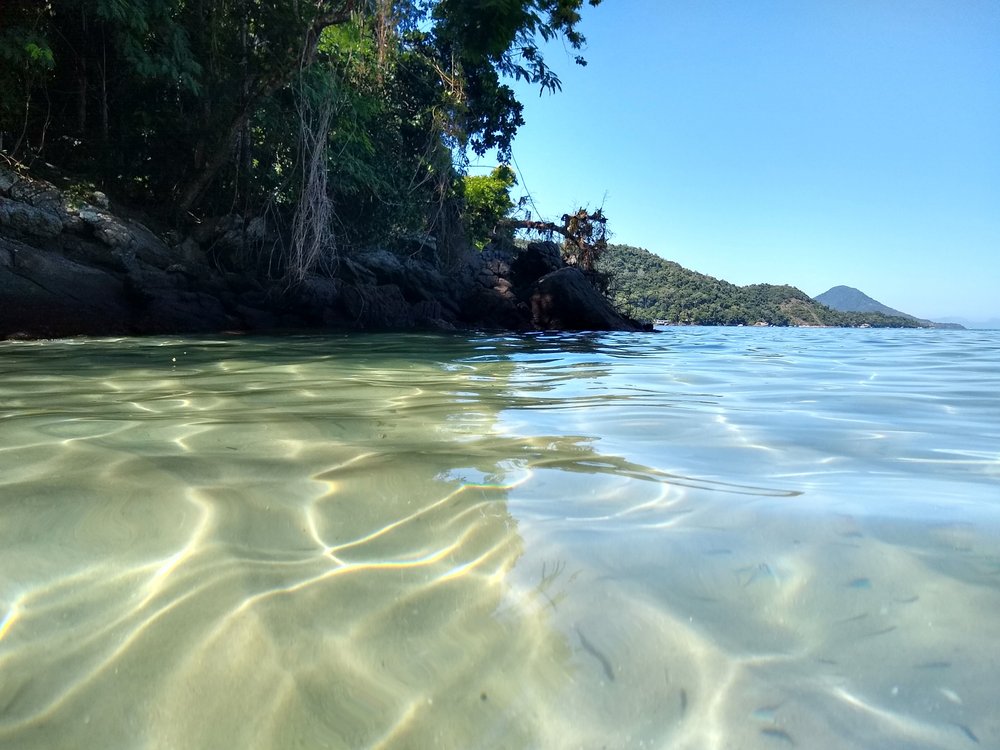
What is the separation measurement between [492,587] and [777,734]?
51 centimetres

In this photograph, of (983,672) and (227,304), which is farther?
(227,304)

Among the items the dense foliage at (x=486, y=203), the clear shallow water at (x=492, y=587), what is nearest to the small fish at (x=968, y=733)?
the clear shallow water at (x=492, y=587)

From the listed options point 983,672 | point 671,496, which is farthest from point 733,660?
point 671,496

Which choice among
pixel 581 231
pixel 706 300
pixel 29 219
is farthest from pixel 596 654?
pixel 706 300

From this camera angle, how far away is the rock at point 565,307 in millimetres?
13594

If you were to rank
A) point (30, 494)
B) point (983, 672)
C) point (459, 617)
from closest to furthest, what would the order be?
point (983, 672) < point (459, 617) < point (30, 494)

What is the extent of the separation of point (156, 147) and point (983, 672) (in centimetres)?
1276

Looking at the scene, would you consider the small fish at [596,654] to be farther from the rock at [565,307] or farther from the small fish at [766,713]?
the rock at [565,307]

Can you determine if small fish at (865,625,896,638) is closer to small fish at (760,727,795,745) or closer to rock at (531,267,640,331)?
small fish at (760,727,795,745)

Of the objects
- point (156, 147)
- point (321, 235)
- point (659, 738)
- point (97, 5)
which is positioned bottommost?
point (659, 738)

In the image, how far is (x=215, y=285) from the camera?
10.7 m

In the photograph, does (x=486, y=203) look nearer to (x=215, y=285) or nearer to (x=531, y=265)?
(x=531, y=265)

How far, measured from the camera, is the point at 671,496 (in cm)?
165

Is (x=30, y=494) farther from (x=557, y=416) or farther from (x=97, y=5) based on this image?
(x=97, y=5)
